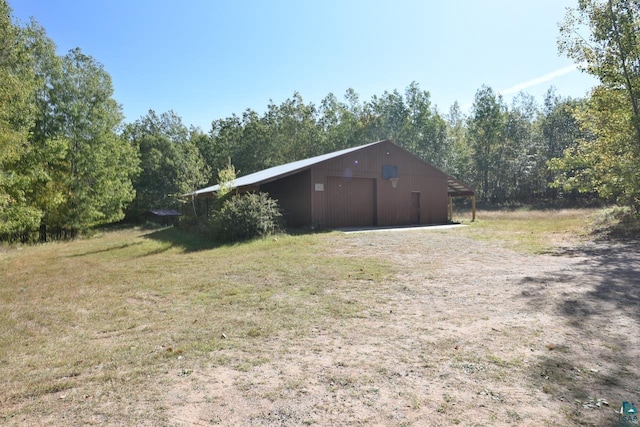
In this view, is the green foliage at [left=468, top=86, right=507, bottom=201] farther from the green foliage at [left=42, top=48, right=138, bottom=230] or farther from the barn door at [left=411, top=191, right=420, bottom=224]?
the green foliage at [left=42, top=48, right=138, bottom=230]

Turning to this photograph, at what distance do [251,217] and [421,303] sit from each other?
28.6ft

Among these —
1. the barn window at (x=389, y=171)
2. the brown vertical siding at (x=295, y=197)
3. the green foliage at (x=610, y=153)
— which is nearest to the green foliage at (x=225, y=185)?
the brown vertical siding at (x=295, y=197)

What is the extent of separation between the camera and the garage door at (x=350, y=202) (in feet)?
53.9

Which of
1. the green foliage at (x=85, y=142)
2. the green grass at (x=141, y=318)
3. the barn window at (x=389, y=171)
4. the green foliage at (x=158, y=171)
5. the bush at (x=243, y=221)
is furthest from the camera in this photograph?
the green foliage at (x=158, y=171)

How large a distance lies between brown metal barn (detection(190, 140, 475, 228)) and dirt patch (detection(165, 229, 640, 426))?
35.7 feet

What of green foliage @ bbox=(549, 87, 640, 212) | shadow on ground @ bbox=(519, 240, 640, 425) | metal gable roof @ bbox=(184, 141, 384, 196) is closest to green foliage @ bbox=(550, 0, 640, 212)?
green foliage @ bbox=(549, 87, 640, 212)

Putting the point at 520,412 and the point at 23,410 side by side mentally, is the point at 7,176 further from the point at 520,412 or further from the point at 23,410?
the point at 520,412

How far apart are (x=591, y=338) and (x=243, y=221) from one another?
10.6 metres

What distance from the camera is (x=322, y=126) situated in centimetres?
4244

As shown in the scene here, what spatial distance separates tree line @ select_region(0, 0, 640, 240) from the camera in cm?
1212

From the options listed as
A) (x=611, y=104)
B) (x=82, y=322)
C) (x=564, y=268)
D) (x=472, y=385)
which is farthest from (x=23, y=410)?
(x=611, y=104)

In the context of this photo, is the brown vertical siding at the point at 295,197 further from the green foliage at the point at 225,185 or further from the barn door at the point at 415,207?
the barn door at the point at 415,207

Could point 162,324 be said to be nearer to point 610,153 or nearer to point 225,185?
point 225,185

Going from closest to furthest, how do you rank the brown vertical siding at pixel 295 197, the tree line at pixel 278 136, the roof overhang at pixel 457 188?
the tree line at pixel 278 136 → the brown vertical siding at pixel 295 197 → the roof overhang at pixel 457 188
